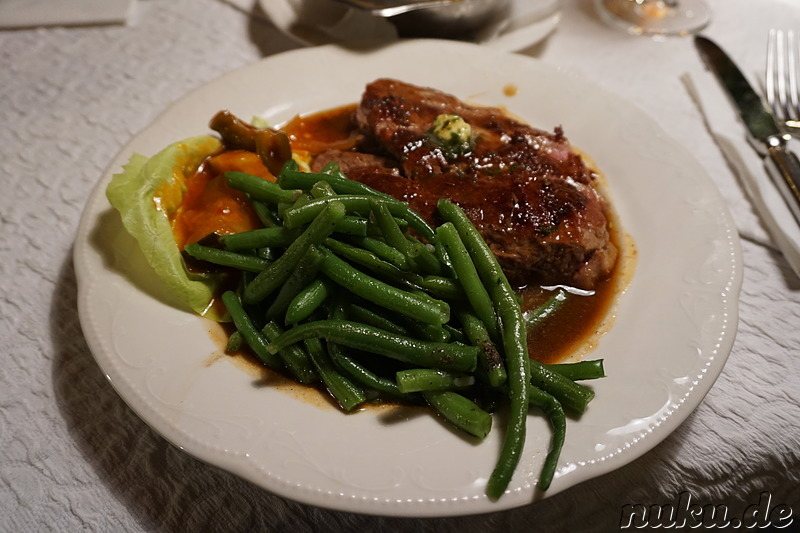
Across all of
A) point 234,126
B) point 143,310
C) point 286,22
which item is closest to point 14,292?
point 143,310

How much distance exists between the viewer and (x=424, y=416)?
2291 millimetres

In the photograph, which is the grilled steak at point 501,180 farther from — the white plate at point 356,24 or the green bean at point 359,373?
the white plate at point 356,24

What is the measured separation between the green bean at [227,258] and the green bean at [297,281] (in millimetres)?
164

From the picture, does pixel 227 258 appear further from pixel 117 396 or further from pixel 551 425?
pixel 551 425

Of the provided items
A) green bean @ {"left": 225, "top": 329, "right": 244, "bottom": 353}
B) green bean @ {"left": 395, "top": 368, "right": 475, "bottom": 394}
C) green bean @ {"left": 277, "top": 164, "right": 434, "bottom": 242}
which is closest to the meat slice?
green bean @ {"left": 277, "top": 164, "right": 434, "bottom": 242}

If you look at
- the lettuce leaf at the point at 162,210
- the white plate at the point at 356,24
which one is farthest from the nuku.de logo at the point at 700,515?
the white plate at the point at 356,24

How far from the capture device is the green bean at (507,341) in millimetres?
2051

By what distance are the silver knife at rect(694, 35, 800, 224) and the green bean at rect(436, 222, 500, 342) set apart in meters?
2.04

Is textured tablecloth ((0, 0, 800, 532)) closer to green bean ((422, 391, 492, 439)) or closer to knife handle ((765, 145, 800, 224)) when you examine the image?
knife handle ((765, 145, 800, 224))

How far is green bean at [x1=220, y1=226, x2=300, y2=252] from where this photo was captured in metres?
2.69

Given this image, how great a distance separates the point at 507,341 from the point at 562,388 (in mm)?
262

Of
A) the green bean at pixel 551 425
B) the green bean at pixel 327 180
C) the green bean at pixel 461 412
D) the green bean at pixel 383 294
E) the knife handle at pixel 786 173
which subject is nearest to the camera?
the green bean at pixel 551 425

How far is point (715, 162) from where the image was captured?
3.81 metres

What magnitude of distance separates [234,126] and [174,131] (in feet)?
1.10
